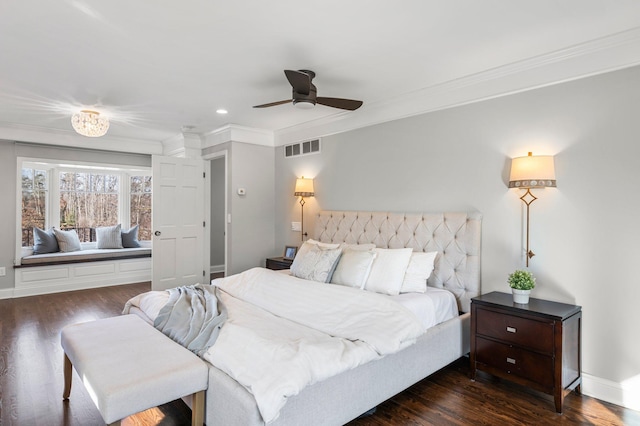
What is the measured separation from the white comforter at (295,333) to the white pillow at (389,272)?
37 cm

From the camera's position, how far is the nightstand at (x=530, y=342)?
95.8 inches

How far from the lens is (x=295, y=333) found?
2.27m

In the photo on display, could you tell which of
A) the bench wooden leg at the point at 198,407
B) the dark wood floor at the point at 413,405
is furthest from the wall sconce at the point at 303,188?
the bench wooden leg at the point at 198,407

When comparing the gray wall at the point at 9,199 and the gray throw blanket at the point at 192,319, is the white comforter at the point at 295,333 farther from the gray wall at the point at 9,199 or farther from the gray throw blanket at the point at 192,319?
the gray wall at the point at 9,199

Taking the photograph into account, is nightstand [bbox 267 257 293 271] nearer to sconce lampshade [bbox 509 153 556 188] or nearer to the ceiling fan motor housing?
the ceiling fan motor housing

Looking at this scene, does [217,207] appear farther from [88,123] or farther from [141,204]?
[88,123]

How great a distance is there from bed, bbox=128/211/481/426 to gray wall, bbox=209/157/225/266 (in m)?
3.65

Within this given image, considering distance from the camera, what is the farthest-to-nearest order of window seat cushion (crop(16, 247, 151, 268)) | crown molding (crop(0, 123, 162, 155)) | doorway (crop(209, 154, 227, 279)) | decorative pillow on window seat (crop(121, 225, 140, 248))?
doorway (crop(209, 154, 227, 279)) < decorative pillow on window seat (crop(121, 225, 140, 248)) < window seat cushion (crop(16, 247, 151, 268)) < crown molding (crop(0, 123, 162, 155))

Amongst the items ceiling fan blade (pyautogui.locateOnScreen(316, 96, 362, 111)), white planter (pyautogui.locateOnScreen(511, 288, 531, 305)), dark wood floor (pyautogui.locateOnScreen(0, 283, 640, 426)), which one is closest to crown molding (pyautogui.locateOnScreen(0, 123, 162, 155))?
dark wood floor (pyautogui.locateOnScreen(0, 283, 640, 426))

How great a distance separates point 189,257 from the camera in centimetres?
570

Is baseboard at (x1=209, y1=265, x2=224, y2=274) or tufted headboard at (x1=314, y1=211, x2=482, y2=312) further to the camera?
baseboard at (x1=209, y1=265, x2=224, y2=274)

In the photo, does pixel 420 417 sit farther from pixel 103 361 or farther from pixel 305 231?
pixel 305 231

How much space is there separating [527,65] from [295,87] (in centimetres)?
185

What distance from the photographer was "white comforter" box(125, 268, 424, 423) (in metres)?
1.78
